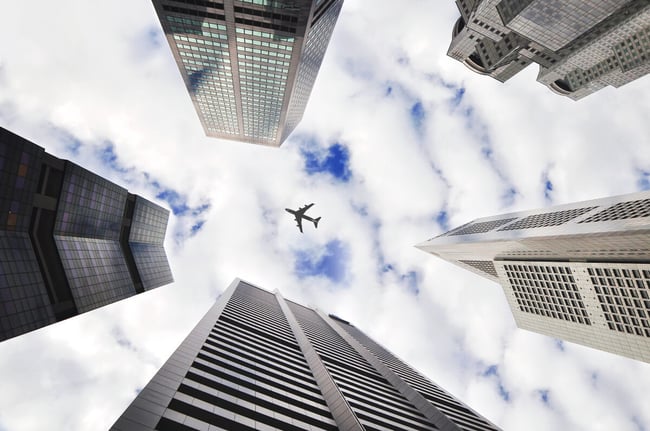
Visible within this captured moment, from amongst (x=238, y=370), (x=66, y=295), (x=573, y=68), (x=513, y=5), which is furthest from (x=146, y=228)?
(x=573, y=68)

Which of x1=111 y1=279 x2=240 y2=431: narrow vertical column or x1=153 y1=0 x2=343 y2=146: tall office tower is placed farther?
x1=153 y1=0 x2=343 y2=146: tall office tower

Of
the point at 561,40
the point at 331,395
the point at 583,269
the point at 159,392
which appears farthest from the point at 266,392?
the point at 561,40

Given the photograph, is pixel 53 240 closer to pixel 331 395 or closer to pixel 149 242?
pixel 149 242

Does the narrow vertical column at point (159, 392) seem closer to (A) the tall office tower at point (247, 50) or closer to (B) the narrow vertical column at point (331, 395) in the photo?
(B) the narrow vertical column at point (331, 395)

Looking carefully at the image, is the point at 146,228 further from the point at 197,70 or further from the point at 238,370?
the point at 238,370

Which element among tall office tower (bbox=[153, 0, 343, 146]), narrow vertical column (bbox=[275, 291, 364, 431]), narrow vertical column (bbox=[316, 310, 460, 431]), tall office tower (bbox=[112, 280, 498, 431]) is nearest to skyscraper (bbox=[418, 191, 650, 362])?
tall office tower (bbox=[112, 280, 498, 431])

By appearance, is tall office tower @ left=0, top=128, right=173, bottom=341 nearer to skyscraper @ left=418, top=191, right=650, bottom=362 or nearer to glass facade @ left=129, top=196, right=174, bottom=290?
glass facade @ left=129, top=196, right=174, bottom=290
